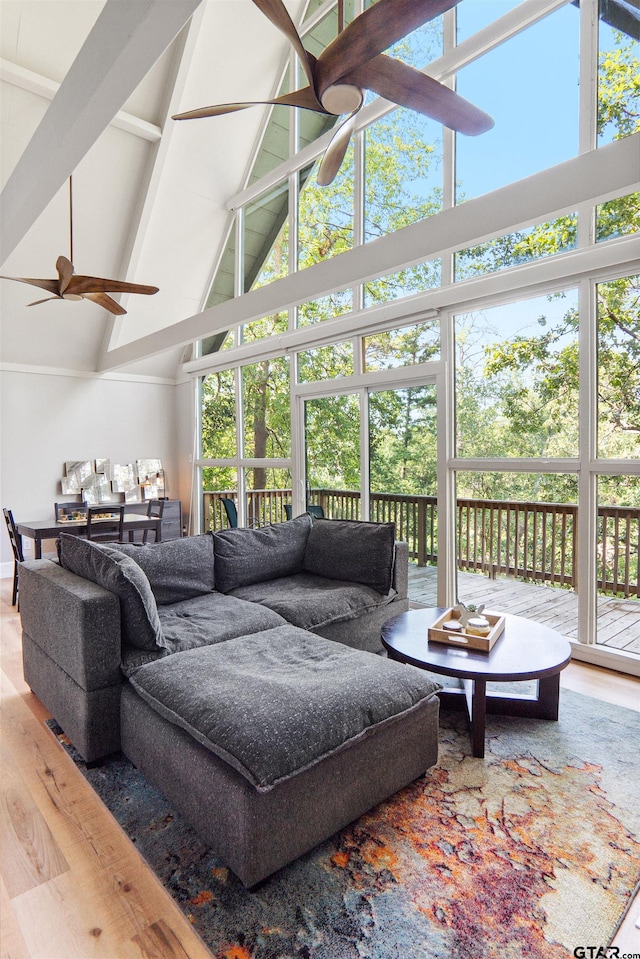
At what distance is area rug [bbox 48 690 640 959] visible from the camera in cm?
143

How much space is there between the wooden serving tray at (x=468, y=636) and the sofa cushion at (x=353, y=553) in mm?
697

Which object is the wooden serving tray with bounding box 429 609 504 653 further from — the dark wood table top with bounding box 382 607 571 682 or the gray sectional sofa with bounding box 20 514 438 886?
the gray sectional sofa with bounding box 20 514 438 886

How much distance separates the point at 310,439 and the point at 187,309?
284 cm

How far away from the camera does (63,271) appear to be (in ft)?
11.7

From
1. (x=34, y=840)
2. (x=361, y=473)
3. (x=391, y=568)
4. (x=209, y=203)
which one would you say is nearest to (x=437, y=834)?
(x=34, y=840)

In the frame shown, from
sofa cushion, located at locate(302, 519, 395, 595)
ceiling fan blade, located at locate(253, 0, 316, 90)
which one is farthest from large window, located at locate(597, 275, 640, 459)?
ceiling fan blade, located at locate(253, 0, 316, 90)

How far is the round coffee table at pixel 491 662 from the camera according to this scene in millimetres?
2230

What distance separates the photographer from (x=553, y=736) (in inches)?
97.3

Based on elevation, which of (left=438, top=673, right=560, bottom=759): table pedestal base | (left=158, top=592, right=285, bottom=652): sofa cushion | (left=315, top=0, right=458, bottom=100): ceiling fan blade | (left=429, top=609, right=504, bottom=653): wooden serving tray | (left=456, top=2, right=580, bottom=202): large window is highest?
(left=456, top=2, right=580, bottom=202): large window

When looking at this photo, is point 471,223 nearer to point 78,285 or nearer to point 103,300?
point 78,285

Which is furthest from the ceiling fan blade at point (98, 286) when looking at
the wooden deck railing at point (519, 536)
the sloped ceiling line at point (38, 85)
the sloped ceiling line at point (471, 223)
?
the wooden deck railing at point (519, 536)

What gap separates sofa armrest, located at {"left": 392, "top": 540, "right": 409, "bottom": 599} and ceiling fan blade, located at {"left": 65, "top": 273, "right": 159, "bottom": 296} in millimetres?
2484

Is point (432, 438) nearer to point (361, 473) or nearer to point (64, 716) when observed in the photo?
point (361, 473)

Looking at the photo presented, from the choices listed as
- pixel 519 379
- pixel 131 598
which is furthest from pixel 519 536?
pixel 131 598
